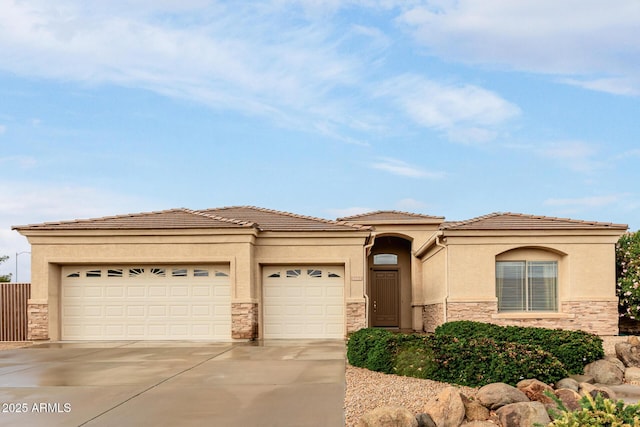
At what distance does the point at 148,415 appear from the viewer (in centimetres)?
836

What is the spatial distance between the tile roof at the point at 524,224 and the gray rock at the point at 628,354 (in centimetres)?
740

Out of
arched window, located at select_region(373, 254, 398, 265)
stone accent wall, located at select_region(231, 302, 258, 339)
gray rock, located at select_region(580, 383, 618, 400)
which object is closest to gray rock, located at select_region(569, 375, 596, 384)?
gray rock, located at select_region(580, 383, 618, 400)

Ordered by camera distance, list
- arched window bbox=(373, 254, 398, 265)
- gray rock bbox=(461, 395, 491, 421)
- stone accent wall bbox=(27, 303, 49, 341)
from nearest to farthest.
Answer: gray rock bbox=(461, 395, 491, 421)
stone accent wall bbox=(27, 303, 49, 341)
arched window bbox=(373, 254, 398, 265)

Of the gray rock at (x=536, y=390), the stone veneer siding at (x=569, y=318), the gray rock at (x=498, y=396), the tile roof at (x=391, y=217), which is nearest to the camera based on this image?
the gray rock at (x=498, y=396)

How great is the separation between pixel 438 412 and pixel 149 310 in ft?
43.1

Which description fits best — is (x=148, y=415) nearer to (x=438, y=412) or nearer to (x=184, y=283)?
(x=438, y=412)

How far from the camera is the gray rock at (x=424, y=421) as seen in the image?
766 centimetres

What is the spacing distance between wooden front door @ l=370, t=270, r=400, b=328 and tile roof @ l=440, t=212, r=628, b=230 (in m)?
7.42

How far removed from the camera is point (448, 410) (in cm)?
793

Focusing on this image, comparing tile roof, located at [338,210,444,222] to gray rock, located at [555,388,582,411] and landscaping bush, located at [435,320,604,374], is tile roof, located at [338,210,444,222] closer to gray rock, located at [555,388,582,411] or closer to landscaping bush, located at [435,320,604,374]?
landscaping bush, located at [435,320,604,374]

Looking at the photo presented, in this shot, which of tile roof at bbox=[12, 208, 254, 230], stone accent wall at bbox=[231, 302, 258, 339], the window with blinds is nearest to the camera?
stone accent wall at bbox=[231, 302, 258, 339]

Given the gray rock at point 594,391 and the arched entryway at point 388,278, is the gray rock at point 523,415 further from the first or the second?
the arched entryway at point 388,278

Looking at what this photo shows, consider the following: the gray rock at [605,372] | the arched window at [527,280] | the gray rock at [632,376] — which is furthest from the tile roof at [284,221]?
the gray rock at [632,376]

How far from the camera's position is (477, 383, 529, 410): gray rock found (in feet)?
27.8
